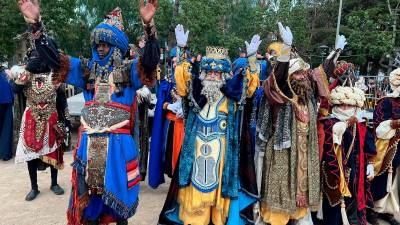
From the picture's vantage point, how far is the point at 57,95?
531 centimetres

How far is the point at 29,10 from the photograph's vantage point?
3.13 m

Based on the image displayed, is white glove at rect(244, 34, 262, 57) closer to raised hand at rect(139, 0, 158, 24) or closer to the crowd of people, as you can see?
the crowd of people

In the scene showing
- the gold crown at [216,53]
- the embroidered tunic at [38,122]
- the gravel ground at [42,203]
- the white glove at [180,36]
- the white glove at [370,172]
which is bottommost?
the gravel ground at [42,203]

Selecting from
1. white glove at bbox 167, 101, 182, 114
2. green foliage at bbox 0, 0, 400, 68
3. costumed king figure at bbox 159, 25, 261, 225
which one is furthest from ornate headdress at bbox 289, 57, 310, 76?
green foliage at bbox 0, 0, 400, 68

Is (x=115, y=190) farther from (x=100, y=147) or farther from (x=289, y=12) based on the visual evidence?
(x=289, y=12)

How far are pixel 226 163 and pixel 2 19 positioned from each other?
8.55 metres

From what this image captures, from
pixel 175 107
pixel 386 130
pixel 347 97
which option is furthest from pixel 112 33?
pixel 386 130

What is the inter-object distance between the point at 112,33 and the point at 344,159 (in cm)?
262

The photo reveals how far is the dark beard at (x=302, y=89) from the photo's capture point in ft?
12.9

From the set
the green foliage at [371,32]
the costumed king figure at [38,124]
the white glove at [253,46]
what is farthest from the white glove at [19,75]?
the green foliage at [371,32]

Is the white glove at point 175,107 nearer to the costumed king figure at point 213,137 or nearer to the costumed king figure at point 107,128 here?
the costumed king figure at point 213,137

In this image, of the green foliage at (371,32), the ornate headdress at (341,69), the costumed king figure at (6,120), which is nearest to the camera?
the ornate headdress at (341,69)

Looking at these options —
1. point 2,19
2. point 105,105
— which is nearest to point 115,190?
point 105,105

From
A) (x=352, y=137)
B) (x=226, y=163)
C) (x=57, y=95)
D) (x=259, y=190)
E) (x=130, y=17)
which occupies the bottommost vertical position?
(x=259, y=190)
